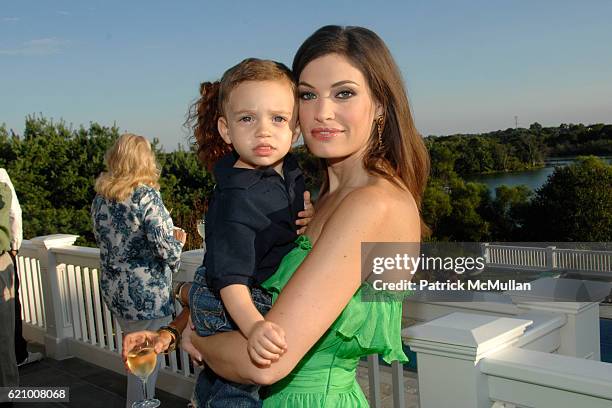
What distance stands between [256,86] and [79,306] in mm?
4050

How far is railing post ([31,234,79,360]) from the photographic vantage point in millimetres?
4738

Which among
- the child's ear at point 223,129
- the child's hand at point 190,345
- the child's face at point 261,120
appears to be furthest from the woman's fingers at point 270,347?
the child's ear at point 223,129

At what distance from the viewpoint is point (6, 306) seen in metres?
3.52

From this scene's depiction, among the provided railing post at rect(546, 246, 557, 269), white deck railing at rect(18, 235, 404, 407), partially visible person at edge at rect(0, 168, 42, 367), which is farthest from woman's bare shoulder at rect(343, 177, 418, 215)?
railing post at rect(546, 246, 557, 269)

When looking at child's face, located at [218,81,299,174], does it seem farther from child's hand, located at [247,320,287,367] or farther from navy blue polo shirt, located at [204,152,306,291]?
child's hand, located at [247,320,287,367]

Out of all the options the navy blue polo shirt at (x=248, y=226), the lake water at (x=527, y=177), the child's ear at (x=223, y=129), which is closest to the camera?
the navy blue polo shirt at (x=248, y=226)

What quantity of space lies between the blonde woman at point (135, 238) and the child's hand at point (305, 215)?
1.90 metres

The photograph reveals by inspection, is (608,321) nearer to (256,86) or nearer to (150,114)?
(256,86)

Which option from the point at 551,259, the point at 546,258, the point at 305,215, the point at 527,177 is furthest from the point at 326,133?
the point at 527,177

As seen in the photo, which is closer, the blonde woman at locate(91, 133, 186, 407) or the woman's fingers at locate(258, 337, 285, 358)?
the woman's fingers at locate(258, 337, 285, 358)

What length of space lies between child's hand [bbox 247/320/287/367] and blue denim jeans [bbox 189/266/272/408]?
186 mm

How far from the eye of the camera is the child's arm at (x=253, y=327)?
1.11 meters

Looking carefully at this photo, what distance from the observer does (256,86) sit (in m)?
1.33

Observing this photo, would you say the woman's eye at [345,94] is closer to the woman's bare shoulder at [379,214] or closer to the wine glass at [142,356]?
the woman's bare shoulder at [379,214]
